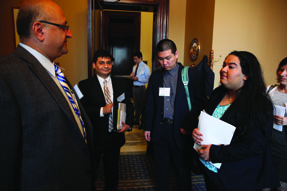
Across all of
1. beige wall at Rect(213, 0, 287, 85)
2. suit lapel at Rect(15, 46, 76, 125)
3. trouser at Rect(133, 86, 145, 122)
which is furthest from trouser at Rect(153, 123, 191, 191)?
trouser at Rect(133, 86, 145, 122)

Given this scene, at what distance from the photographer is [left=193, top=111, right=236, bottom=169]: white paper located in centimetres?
123

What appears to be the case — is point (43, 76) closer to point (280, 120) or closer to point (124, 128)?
point (124, 128)

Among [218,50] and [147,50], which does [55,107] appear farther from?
[147,50]

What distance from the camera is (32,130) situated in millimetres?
852

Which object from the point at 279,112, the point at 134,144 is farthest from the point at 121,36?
the point at 279,112

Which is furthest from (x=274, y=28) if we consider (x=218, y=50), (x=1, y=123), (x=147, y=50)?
(x=147, y=50)

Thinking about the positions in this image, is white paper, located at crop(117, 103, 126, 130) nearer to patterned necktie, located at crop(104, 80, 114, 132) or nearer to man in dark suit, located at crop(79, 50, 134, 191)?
man in dark suit, located at crop(79, 50, 134, 191)

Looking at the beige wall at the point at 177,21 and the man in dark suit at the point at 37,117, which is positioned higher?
the beige wall at the point at 177,21

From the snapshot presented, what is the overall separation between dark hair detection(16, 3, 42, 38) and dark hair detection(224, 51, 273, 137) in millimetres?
1293

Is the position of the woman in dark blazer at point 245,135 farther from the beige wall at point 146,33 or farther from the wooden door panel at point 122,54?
the wooden door panel at point 122,54

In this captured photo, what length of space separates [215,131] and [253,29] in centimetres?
309

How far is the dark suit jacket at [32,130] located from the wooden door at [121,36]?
6.25 meters

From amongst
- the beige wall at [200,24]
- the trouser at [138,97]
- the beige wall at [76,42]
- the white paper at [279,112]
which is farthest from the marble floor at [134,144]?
the white paper at [279,112]

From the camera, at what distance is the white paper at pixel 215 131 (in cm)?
123
